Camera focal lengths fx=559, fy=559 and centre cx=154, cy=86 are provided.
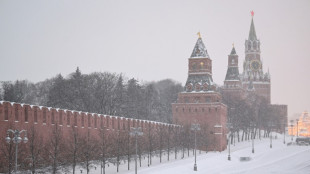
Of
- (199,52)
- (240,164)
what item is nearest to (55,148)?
(240,164)

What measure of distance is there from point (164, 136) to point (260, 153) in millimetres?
15309

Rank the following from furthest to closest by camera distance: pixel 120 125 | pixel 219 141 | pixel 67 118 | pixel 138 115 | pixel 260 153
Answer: pixel 138 115, pixel 219 141, pixel 260 153, pixel 120 125, pixel 67 118

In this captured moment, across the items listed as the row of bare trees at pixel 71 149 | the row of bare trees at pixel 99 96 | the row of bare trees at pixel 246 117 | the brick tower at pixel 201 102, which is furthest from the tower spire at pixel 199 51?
the row of bare trees at pixel 71 149

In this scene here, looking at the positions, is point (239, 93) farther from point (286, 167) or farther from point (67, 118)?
point (67, 118)

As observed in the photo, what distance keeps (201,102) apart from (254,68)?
81526 mm

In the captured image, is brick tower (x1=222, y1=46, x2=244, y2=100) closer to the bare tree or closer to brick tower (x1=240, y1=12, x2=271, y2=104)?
brick tower (x1=240, y1=12, x2=271, y2=104)

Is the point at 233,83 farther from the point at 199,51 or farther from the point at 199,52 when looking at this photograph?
the point at 199,52

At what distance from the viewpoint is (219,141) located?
7662cm

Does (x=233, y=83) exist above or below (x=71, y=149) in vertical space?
above

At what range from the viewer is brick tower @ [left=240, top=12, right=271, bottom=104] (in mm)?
156375

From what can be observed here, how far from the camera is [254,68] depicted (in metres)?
157

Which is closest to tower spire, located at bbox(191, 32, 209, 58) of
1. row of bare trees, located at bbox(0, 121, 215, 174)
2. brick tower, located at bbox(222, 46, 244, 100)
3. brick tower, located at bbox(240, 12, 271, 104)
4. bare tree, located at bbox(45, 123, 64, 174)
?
row of bare trees, located at bbox(0, 121, 215, 174)

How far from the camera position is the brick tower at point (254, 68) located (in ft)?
513

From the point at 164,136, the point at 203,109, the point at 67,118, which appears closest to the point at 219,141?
the point at 203,109
